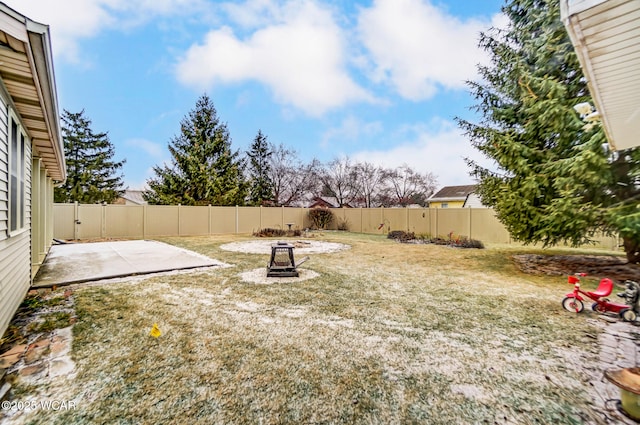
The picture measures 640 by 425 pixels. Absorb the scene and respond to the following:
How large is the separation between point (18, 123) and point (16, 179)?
0.70 meters

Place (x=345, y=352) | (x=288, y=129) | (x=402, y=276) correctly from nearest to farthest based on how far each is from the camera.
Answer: (x=345, y=352), (x=402, y=276), (x=288, y=129)

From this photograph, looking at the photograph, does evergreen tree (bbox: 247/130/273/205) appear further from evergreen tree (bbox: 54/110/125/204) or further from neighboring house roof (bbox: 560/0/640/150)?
neighboring house roof (bbox: 560/0/640/150)

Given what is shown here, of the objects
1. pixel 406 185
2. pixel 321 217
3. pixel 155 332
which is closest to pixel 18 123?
pixel 155 332

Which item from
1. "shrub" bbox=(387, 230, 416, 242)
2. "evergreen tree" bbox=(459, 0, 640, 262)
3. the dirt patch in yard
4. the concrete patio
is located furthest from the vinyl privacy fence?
"evergreen tree" bbox=(459, 0, 640, 262)

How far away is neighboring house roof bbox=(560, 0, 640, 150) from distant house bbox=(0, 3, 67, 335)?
348cm

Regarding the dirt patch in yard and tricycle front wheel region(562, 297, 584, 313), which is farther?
the dirt patch in yard

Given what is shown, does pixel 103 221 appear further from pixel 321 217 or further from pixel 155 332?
pixel 155 332

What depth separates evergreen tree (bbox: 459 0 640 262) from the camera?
521cm

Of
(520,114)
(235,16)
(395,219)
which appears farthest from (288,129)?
(520,114)

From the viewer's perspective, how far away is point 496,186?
272 inches

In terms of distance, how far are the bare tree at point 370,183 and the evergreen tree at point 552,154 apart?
20157mm

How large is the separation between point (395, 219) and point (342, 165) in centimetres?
1384

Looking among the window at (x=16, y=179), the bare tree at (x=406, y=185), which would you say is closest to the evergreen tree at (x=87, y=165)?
the window at (x=16, y=179)

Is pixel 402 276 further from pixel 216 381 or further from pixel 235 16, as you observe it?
pixel 235 16
